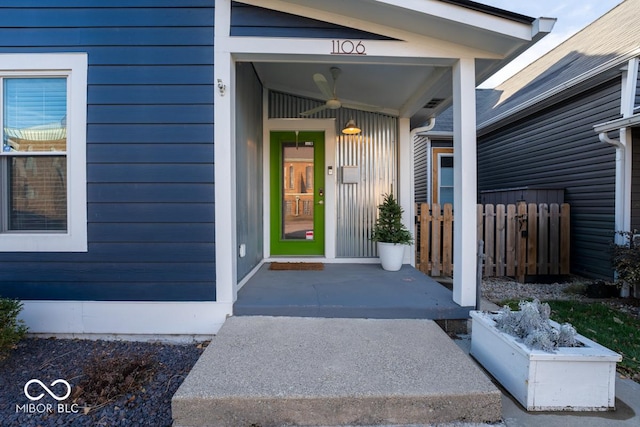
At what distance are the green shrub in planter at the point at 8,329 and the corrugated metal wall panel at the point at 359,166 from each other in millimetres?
3474

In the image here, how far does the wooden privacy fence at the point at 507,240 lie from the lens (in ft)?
16.1

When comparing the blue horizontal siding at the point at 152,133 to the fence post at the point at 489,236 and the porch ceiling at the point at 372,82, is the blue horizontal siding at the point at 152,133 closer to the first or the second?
the porch ceiling at the point at 372,82

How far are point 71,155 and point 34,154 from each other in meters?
0.37

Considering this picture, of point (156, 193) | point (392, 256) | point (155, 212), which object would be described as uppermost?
point (156, 193)

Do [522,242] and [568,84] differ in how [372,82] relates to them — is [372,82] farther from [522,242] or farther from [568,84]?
[568,84]

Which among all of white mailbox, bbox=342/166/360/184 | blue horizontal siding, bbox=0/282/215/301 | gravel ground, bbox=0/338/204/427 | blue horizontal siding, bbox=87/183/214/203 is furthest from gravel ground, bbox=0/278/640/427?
white mailbox, bbox=342/166/360/184

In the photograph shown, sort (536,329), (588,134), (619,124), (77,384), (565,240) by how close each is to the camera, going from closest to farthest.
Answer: (536,329), (77,384), (619,124), (565,240), (588,134)

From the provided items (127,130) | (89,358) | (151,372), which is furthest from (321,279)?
(127,130)

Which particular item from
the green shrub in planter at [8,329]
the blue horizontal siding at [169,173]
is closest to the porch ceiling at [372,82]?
the blue horizontal siding at [169,173]

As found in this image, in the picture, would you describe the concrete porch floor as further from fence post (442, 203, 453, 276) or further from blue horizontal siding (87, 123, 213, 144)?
blue horizontal siding (87, 123, 213, 144)

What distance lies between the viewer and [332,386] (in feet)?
5.51

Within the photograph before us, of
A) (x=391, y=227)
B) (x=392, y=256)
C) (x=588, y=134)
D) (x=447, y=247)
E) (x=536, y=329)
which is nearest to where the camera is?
(x=536, y=329)

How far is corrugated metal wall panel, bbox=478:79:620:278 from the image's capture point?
16.0 ft

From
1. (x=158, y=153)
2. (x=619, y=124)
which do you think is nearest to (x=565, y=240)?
(x=619, y=124)
